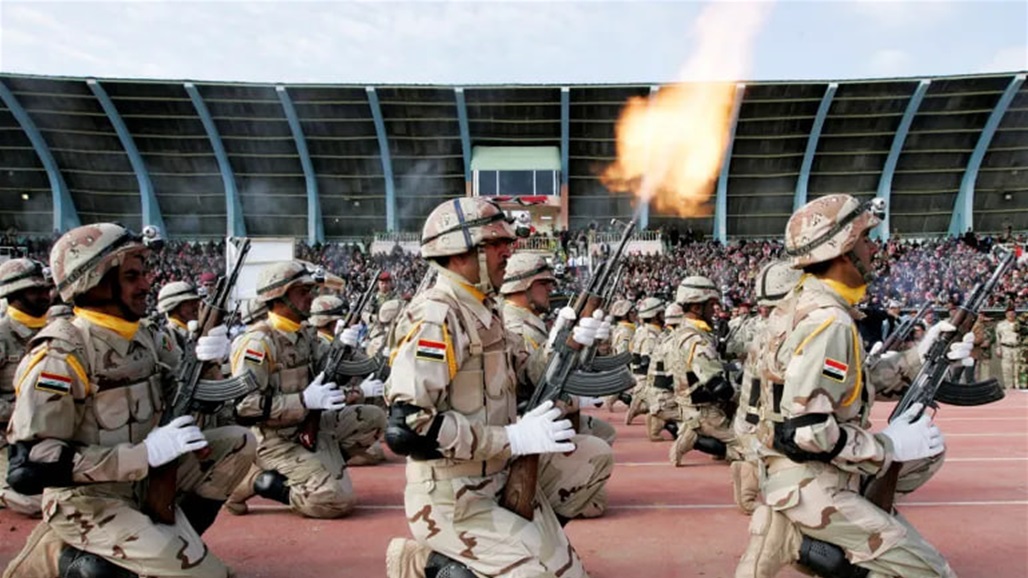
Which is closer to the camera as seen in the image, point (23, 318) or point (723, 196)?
point (23, 318)

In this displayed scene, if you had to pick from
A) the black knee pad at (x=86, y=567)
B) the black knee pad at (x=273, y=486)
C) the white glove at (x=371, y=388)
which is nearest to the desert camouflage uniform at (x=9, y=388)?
the black knee pad at (x=273, y=486)

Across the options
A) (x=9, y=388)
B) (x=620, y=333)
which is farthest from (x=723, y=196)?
(x=9, y=388)

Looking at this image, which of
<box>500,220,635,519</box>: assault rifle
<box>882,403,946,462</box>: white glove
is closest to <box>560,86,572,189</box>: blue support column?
<box>500,220,635,519</box>: assault rifle

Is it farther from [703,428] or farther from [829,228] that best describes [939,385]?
[703,428]

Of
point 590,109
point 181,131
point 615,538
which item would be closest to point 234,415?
point 615,538

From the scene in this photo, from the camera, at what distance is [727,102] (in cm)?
3559

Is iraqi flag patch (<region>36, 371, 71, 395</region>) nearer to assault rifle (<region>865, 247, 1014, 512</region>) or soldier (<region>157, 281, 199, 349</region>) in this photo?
assault rifle (<region>865, 247, 1014, 512</region>)

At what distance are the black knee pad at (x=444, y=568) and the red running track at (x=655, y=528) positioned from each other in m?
1.64

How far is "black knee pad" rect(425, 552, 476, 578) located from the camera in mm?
4273

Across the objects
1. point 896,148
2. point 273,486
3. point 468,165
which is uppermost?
point 896,148

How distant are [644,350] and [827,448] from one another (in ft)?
36.1

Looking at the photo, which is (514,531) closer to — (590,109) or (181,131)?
(590,109)

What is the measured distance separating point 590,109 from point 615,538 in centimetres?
3123

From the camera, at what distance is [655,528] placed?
7.00 metres
